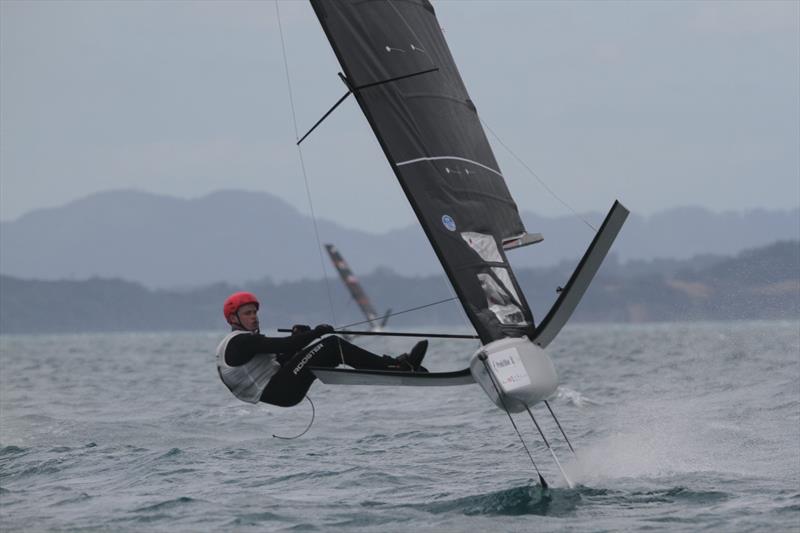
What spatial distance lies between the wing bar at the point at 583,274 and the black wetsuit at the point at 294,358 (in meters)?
1.17

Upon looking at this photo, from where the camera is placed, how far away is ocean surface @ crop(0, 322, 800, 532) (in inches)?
278

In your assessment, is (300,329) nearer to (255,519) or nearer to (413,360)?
(413,360)

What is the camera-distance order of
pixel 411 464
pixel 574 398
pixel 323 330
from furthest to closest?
Result: pixel 574 398
pixel 411 464
pixel 323 330

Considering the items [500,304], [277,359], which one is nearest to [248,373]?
[277,359]

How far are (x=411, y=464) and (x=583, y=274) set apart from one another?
113 inches

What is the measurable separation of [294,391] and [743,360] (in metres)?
14.9

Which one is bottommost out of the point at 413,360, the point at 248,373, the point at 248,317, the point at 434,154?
the point at 413,360

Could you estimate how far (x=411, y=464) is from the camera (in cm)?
944

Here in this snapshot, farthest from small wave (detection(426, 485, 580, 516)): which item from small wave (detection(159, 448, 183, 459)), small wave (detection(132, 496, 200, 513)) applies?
small wave (detection(159, 448, 183, 459))

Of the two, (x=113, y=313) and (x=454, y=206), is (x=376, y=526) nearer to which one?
(x=454, y=206)

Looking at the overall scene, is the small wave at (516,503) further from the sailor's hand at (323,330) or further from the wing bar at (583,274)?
the sailor's hand at (323,330)

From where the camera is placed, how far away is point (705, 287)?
173 m

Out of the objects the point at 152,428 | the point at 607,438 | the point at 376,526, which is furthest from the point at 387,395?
the point at 376,526

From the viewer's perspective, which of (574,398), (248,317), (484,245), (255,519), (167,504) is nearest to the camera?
(255,519)
